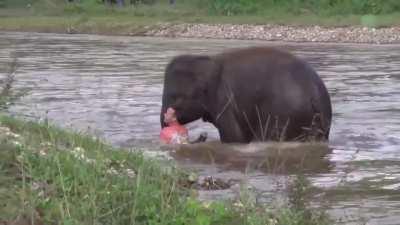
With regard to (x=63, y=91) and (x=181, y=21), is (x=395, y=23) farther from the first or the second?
(x=63, y=91)

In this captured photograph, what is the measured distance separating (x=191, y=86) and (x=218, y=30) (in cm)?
3065

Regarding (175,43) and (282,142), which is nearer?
(282,142)

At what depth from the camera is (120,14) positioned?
1919 inches

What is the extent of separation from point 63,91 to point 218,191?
985 centimetres

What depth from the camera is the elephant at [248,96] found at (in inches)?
469

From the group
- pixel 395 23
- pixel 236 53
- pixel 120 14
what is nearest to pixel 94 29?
pixel 120 14

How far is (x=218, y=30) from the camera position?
4247cm

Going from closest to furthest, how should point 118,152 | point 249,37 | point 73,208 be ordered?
point 73,208, point 118,152, point 249,37

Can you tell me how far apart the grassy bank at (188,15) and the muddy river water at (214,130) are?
8.23 meters

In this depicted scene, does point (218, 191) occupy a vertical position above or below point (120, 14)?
above

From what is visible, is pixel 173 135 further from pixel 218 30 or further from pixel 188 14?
pixel 188 14

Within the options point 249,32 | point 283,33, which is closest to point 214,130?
point 283,33

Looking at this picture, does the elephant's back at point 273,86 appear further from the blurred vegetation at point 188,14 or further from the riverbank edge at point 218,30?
the blurred vegetation at point 188,14

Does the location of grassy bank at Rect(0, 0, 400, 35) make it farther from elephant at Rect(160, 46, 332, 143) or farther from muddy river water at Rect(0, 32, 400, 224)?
Result: elephant at Rect(160, 46, 332, 143)
